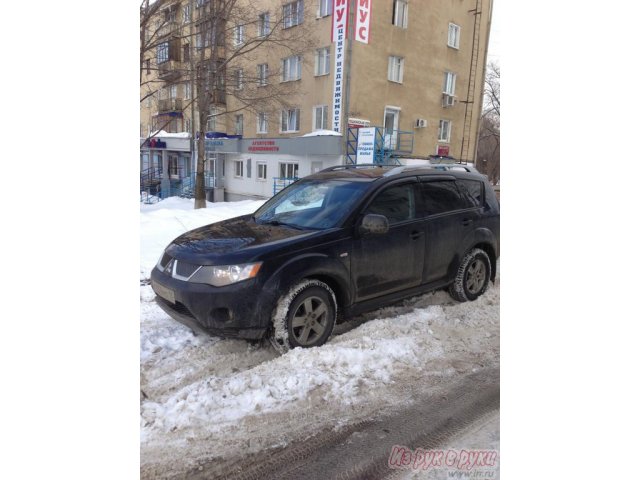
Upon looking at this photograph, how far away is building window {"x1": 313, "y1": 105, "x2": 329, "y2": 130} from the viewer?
21.7ft

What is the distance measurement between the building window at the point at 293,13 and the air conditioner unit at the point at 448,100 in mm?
2809

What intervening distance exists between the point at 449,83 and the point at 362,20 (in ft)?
3.94

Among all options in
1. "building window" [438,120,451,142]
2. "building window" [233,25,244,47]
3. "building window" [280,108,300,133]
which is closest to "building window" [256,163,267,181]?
"building window" [280,108,300,133]

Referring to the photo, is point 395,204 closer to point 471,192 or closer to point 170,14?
point 471,192

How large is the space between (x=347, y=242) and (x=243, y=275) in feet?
2.72

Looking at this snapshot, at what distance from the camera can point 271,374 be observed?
7.70ft

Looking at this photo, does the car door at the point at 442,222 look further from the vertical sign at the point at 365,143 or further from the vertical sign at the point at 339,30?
the vertical sign at the point at 365,143

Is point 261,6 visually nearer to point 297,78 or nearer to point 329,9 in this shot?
point 297,78

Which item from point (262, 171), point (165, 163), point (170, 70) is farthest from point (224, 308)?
point (262, 171)

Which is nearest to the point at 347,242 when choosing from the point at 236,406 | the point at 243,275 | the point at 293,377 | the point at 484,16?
the point at 243,275

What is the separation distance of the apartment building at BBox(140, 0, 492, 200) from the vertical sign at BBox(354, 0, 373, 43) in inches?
0.5

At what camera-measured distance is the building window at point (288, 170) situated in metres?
11.5

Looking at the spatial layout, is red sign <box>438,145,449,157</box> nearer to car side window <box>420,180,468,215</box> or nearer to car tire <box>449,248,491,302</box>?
car side window <box>420,180,468,215</box>

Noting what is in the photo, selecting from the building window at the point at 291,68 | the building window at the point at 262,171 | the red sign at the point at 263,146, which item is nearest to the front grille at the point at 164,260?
the building window at the point at 291,68
